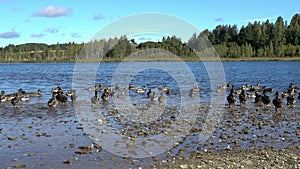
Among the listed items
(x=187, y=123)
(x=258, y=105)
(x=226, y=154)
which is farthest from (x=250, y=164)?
(x=258, y=105)

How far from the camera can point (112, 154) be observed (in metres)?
11.7

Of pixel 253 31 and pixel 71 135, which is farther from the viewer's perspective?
pixel 253 31

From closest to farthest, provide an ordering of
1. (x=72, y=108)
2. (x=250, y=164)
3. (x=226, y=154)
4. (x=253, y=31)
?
(x=250, y=164) → (x=226, y=154) → (x=72, y=108) → (x=253, y=31)

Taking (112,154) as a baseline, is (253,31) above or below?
above

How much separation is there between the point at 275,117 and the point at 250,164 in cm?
890

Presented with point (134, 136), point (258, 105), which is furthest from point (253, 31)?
point (134, 136)

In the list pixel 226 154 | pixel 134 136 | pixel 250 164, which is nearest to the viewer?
pixel 250 164

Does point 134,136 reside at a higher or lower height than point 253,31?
lower

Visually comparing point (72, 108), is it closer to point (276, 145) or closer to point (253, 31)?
point (276, 145)

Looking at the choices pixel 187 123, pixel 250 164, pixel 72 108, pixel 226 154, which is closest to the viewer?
pixel 250 164

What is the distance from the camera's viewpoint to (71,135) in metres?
14.4

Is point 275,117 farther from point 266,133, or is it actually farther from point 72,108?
point 72,108

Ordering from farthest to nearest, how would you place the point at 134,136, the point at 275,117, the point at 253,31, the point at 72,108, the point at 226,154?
the point at 253,31, the point at 72,108, the point at 275,117, the point at 134,136, the point at 226,154

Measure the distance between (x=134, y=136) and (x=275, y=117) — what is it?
8.03 metres
